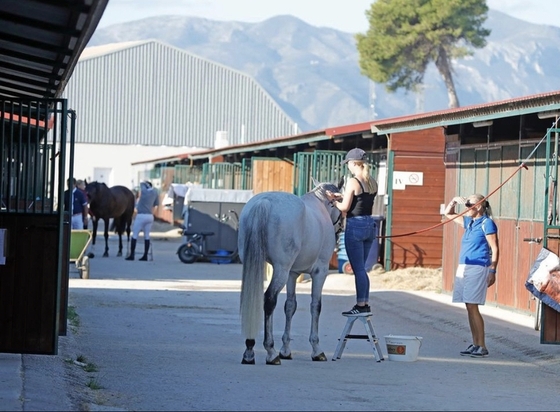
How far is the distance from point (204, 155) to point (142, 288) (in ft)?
78.8

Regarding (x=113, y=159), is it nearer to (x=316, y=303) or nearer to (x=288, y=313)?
(x=316, y=303)

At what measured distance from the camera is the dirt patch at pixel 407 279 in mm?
21531

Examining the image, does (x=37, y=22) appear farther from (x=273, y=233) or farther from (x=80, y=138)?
(x=80, y=138)

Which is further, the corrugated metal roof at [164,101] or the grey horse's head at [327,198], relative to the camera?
the corrugated metal roof at [164,101]

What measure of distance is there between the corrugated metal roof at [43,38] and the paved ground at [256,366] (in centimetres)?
262

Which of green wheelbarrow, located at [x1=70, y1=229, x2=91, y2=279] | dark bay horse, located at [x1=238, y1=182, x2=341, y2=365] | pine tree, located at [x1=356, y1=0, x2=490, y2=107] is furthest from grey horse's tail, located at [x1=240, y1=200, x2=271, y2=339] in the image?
pine tree, located at [x1=356, y1=0, x2=490, y2=107]

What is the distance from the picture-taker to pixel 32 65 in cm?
1130

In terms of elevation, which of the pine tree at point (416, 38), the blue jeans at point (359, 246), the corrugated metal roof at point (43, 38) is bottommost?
the blue jeans at point (359, 246)

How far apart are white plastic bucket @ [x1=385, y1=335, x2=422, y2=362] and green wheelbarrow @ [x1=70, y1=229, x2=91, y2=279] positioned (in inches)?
398

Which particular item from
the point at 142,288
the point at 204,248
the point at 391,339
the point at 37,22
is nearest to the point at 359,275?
the point at 391,339

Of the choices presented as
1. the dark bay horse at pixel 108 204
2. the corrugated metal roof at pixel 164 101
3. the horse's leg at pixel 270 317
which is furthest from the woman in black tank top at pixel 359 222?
the corrugated metal roof at pixel 164 101

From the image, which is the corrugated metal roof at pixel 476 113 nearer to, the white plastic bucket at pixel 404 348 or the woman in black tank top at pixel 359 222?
the woman in black tank top at pixel 359 222

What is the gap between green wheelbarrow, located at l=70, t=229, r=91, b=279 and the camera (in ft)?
69.5

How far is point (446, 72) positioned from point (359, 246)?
59.8m
